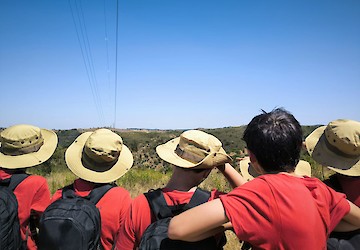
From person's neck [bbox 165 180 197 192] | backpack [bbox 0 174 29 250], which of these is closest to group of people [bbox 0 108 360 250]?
person's neck [bbox 165 180 197 192]

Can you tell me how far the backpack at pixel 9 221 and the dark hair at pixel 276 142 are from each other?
182 centimetres

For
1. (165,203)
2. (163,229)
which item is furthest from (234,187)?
(163,229)

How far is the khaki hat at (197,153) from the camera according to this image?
6.02ft

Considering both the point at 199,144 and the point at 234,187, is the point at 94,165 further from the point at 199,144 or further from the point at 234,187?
the point at 234,187

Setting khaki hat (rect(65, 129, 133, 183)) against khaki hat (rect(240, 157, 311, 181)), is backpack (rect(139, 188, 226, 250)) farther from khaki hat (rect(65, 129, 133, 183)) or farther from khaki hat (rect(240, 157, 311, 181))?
khaki hat (rect(240, 157, 311, 181))

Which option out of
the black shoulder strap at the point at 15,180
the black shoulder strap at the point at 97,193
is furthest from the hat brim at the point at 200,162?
the black shoulder strap at the point at 15,180

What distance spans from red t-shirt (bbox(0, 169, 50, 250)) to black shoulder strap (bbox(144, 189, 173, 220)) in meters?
1.17

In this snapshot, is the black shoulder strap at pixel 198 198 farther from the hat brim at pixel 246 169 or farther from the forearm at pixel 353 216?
the hat brim at pixel 246 169

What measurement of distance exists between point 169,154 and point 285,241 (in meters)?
0.89

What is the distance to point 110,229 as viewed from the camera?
7.04ft

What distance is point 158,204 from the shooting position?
1740mm

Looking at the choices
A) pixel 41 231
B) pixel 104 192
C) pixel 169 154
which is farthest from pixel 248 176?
pixel 41 231

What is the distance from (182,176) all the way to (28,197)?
138 centimetres

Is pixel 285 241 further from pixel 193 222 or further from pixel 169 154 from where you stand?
pixel 169 154
